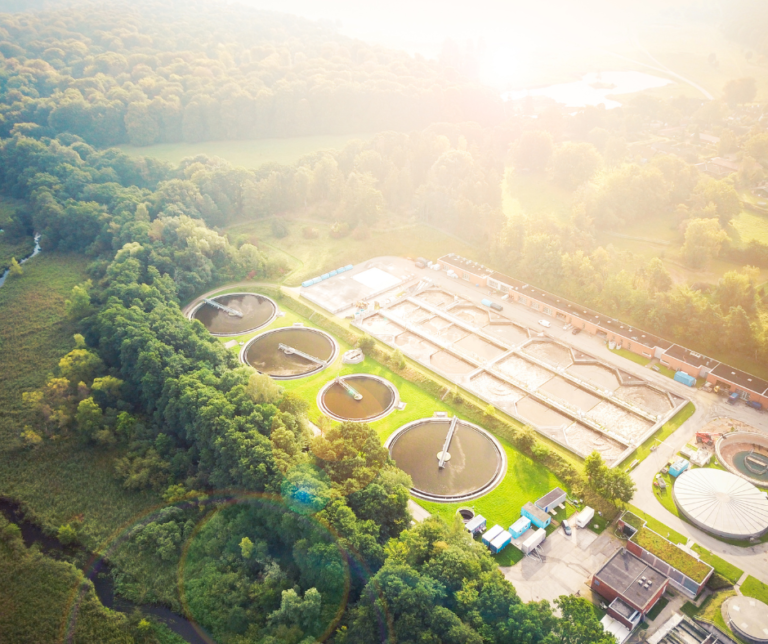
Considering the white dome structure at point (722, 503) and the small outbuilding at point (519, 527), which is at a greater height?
the white dome structure at point (722, 503)

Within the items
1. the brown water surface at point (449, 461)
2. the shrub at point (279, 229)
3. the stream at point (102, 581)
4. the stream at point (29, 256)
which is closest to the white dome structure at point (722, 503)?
the brown water surface at point (449, 461)

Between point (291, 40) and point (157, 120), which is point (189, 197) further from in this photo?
point (291, 40)

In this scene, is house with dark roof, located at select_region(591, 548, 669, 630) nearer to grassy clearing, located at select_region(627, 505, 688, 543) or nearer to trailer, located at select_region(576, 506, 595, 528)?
trailer, located at select_region(576, 506, 595, 528)

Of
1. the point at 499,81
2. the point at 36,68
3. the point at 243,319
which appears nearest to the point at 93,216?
the point at 243,319

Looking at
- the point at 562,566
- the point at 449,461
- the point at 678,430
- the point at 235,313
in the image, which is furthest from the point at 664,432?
the point at 235,313

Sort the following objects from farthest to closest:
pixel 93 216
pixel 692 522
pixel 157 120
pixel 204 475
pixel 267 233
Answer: pixel 157 120 < pixel 267 233 < pixel 93 216 < pixel 204 475 < pixel 692 522

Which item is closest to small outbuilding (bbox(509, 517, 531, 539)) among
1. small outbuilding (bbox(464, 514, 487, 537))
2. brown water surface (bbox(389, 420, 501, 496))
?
small outbuilding (bbox(464, 514, 487, 537))

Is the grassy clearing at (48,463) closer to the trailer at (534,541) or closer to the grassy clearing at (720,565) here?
the trailer at (534,541)
